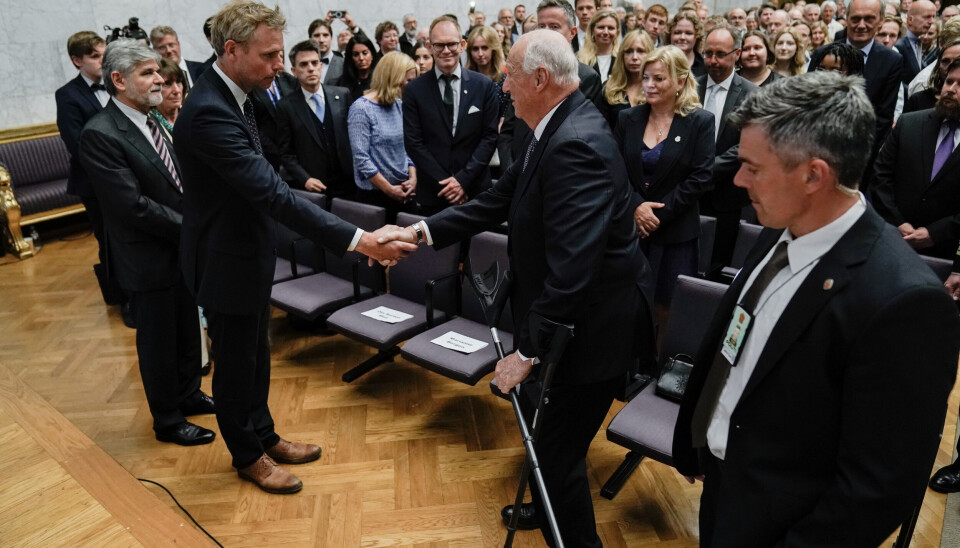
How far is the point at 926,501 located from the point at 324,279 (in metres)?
3.21

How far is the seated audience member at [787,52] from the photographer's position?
17.4ft

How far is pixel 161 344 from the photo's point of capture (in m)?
3.07

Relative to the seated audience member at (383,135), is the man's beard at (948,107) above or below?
above

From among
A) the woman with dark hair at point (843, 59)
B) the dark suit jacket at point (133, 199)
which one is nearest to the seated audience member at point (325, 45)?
the dark suit jacket at point (133, 199)

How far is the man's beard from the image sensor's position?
3.05 meters

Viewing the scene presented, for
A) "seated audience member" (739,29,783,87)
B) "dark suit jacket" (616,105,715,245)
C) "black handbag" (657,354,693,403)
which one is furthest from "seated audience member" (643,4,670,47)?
"black handbag" (657,354,693,403)

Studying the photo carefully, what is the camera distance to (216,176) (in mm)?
2369

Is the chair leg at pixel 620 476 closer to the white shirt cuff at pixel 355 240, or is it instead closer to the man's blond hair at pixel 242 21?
the white shirt cuff at pixel 355 240

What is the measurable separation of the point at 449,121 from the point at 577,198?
2685mm

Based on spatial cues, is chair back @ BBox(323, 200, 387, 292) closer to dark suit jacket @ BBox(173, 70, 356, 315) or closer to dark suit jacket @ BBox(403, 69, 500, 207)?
dark suit jacket @ BBox(403, 69, 500, 207)

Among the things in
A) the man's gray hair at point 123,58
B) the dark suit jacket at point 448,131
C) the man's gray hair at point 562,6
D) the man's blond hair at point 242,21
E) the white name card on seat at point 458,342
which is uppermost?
the man's gray hair at point 562,6

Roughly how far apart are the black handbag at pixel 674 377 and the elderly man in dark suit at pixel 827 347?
3.92ft

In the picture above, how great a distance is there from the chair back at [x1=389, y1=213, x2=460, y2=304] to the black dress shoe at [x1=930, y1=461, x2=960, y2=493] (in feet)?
7.56

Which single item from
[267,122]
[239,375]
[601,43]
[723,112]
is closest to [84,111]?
[267,122]
